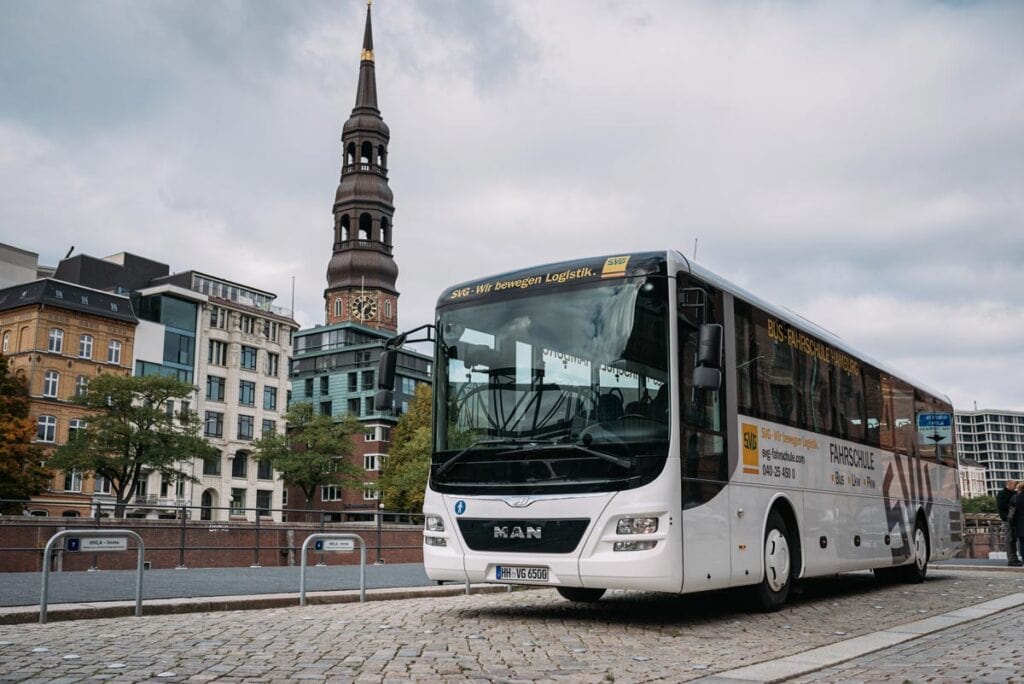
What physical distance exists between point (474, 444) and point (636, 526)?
6.10 feet

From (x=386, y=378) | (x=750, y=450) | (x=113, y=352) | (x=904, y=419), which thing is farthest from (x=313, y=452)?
(x=750, y=450)

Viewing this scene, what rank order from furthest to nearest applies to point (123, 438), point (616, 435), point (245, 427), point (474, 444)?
point (245, 427) < point (123, 438) < point (474, 444) < point (616, 435)

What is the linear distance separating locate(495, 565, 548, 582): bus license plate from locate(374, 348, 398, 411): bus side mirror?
213 centimetres

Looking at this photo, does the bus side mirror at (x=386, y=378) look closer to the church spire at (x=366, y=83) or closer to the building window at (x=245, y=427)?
the building window at (x=245, y=427)

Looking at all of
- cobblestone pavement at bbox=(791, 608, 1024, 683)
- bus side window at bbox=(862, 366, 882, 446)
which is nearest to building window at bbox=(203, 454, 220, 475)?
bus side window at bbox=(862, 366, 882, 446)

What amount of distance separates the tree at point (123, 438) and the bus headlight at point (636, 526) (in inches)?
1988

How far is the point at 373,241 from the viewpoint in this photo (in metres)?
119

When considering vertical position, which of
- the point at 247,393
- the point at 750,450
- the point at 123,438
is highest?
the point at 247,393

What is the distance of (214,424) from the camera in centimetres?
8106

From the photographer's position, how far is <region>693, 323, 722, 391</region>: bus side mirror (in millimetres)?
9398

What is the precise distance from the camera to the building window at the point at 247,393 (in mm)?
83250

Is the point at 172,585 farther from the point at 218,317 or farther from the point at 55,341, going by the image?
the point at 218,317

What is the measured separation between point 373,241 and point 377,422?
25.9 metres

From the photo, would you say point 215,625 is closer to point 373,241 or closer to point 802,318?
point 802,318
